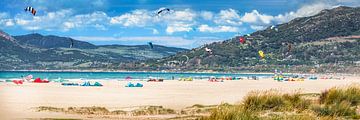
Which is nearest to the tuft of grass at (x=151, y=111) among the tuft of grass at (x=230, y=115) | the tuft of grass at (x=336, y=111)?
the tuft of grass at (x=336, y=111)

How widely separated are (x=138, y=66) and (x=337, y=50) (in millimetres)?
65693

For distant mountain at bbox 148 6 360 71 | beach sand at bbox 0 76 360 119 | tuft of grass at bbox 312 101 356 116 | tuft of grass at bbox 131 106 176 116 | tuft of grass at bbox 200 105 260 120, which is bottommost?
tuft of grass at bbox 131 106 176 116

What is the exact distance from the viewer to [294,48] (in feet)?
522

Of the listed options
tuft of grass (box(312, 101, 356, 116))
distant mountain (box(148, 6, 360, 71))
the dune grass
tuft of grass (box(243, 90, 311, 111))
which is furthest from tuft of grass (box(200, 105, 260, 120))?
distant mountain (box(148, 6, 360, 71))

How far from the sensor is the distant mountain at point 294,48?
14900 cm

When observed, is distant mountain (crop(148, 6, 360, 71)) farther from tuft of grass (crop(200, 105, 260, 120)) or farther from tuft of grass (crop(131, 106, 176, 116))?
tuft of grass (crop(200, 105, 260, 120))

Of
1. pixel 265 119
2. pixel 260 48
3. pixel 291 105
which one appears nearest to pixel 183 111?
pixel 291 105

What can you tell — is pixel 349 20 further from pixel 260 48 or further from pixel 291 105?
pixel 291 105

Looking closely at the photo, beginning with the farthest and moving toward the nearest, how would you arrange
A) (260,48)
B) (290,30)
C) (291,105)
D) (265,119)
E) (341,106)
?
(290,30) → (260,48) → (291,105) → (341,106) → (265,119)

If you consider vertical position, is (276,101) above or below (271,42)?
below

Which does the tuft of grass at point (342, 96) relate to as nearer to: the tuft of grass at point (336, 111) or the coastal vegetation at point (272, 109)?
the coastal vegetation at point (272, 109)

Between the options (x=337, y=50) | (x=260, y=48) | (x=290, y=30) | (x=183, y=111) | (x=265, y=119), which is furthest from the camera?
(x=290, y=30)

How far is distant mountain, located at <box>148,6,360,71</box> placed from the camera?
149 m

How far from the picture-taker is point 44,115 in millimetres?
18141
